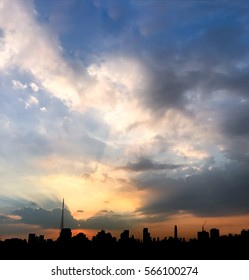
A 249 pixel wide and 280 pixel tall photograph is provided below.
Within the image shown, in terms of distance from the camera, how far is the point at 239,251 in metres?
81.2

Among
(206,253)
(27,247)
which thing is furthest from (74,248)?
(206,253)

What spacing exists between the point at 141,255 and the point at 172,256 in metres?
7.87

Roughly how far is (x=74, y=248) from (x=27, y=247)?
979 inches
